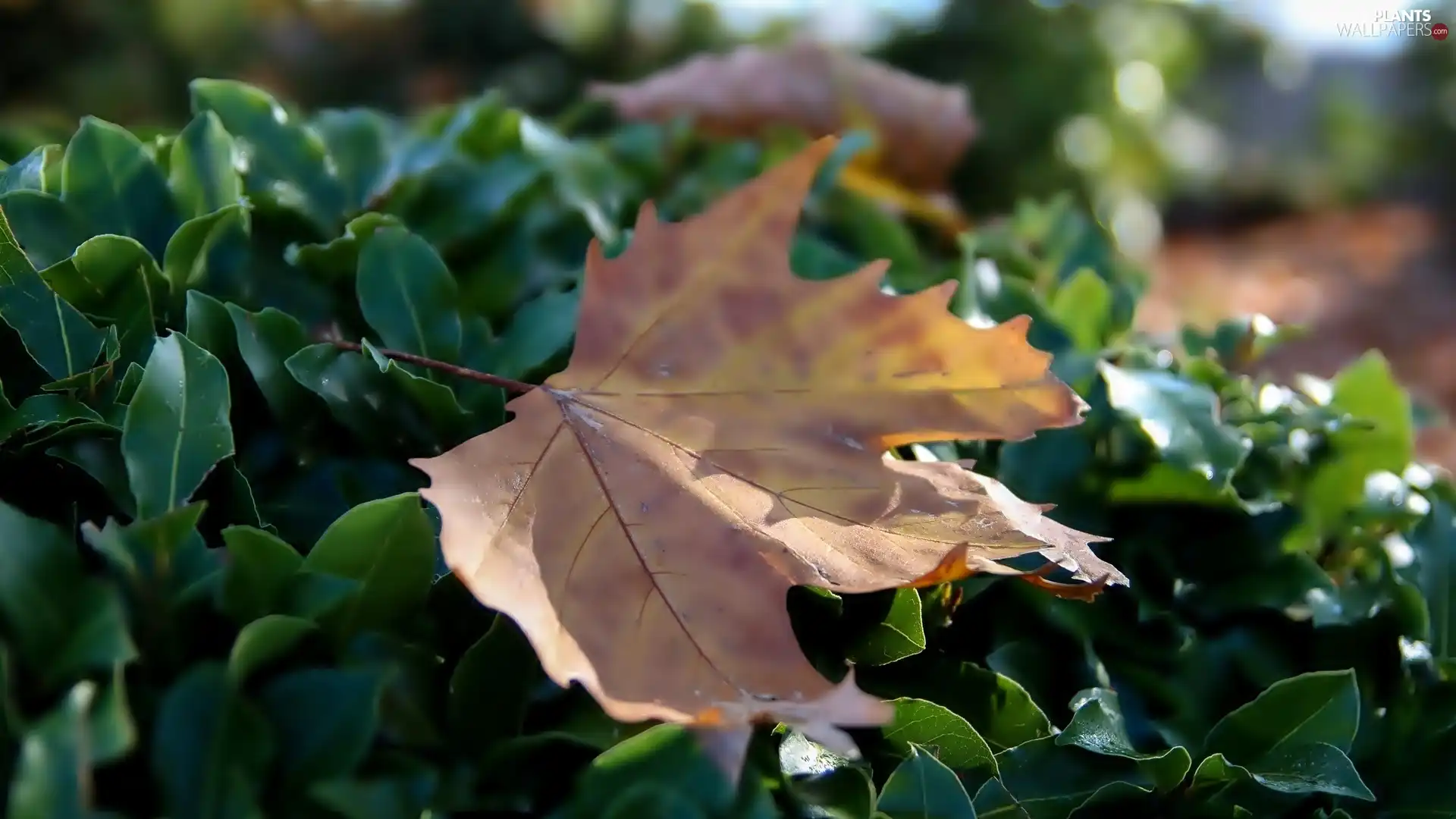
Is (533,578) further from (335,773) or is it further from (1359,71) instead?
(1359,71)

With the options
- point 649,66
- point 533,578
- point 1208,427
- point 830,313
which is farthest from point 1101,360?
point 649,66

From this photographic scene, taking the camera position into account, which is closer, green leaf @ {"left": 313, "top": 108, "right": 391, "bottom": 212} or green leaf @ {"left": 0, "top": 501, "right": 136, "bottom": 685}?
green leaf @ {"left": 0, "top": 501, "right": 136, "bottom": 685}

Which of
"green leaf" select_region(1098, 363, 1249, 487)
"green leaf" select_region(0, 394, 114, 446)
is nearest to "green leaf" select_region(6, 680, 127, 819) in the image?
"green leaf" select_region(0, 394, 114, 446)

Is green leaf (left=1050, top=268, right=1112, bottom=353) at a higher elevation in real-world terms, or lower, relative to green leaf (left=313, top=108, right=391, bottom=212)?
lower

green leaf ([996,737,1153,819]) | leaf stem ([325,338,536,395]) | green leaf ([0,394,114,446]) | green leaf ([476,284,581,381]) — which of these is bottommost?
green leaf ([996,737,1153,819])

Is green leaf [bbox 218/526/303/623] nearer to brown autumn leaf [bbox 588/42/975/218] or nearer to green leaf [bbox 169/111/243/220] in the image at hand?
green leaf [bbox 169/111/243/220]

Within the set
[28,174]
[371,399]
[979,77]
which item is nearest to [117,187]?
[28,174]
